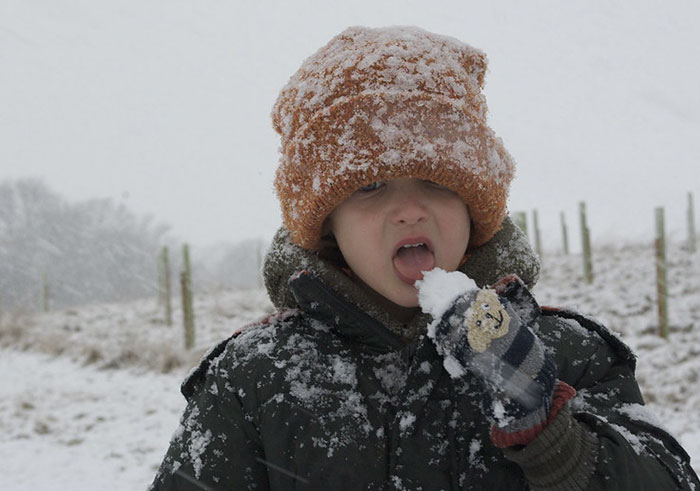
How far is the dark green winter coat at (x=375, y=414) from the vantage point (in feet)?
3.28

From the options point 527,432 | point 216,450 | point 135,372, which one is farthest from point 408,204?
point 135,372

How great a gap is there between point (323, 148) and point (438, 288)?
1.53ft

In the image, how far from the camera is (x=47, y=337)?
1038cm

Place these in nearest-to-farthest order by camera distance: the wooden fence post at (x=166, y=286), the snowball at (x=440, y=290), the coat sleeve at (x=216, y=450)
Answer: the snowball at (x=440, y=290), the coat sleeve at (x=216, y=450), the wooden fence post at (x=166, y=286)

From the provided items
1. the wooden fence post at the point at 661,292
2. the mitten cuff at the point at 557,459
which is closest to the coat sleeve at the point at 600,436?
the mitten cuff at the point at 557,459

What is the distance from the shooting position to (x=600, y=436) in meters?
0.98

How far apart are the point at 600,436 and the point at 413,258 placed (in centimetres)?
50

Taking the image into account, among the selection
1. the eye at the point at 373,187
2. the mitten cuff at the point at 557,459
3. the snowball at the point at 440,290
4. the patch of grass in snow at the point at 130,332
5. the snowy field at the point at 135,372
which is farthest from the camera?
the patch of grass in snow at the point at 130,332

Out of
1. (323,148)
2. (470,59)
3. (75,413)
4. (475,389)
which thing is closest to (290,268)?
(323,148)

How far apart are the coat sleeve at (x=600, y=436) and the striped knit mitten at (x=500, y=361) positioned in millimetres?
38

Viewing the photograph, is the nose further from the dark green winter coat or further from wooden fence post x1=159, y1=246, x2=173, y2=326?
wooden fence post x1=159, y1=246, x2=173, y2=326

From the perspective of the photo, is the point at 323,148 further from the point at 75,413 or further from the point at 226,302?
the point at 226,302

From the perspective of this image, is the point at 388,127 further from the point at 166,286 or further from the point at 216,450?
the point at 166,286

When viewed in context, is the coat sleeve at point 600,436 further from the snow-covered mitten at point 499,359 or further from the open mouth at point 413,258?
the open mouth at point 413,258
